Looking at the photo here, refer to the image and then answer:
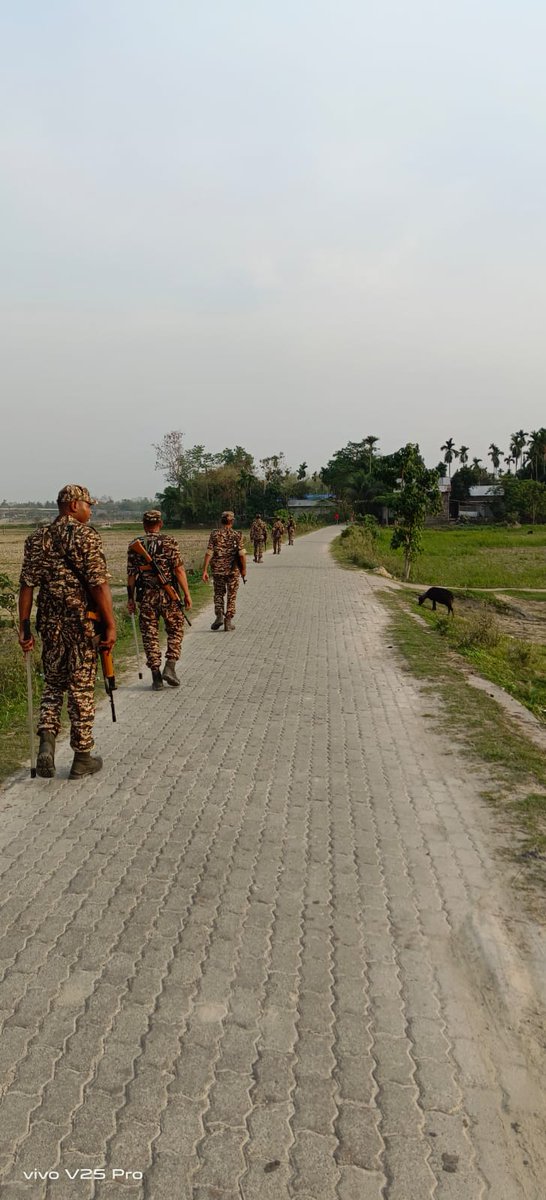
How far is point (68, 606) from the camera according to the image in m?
4.97

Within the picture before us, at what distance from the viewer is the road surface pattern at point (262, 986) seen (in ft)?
7.06

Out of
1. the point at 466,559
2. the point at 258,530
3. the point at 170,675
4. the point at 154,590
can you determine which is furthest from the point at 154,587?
the point at 466,559

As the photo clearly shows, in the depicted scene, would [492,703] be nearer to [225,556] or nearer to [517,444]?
[225,556]

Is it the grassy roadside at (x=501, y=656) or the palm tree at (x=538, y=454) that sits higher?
the palm tree at (x=538, y=454)

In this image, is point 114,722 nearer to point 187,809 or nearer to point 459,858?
point 187,809

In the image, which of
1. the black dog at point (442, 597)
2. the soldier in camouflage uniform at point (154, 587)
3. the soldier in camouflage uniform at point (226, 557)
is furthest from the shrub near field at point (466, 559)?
the soldier in camouflage uniform at point (154, 587)

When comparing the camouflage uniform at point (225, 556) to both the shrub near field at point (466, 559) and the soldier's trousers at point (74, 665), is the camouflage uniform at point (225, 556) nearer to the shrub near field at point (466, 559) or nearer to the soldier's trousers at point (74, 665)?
the soldier's trousers at point (74, 665)

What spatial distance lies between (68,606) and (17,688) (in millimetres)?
3003

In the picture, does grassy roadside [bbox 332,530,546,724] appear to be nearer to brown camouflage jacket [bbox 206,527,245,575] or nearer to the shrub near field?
brown camouflage jacket [bbox 206,527,245,575]

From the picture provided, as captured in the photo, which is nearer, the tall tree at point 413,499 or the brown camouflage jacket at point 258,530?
the tall tree at point 413,499

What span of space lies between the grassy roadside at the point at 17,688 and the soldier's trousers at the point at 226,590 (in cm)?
140

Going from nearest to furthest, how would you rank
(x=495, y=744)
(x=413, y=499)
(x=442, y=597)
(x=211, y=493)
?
1. (x=495, y=744)
2. (x=442, y=597)
3. (x=413, y=499)
4. (x=211, y=493)

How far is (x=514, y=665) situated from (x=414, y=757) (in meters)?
5.36

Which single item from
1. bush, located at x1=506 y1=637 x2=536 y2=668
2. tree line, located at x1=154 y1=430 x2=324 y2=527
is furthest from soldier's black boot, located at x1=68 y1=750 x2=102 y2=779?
tree line, located at x1=154 y1=430 x2=324 y2=527
